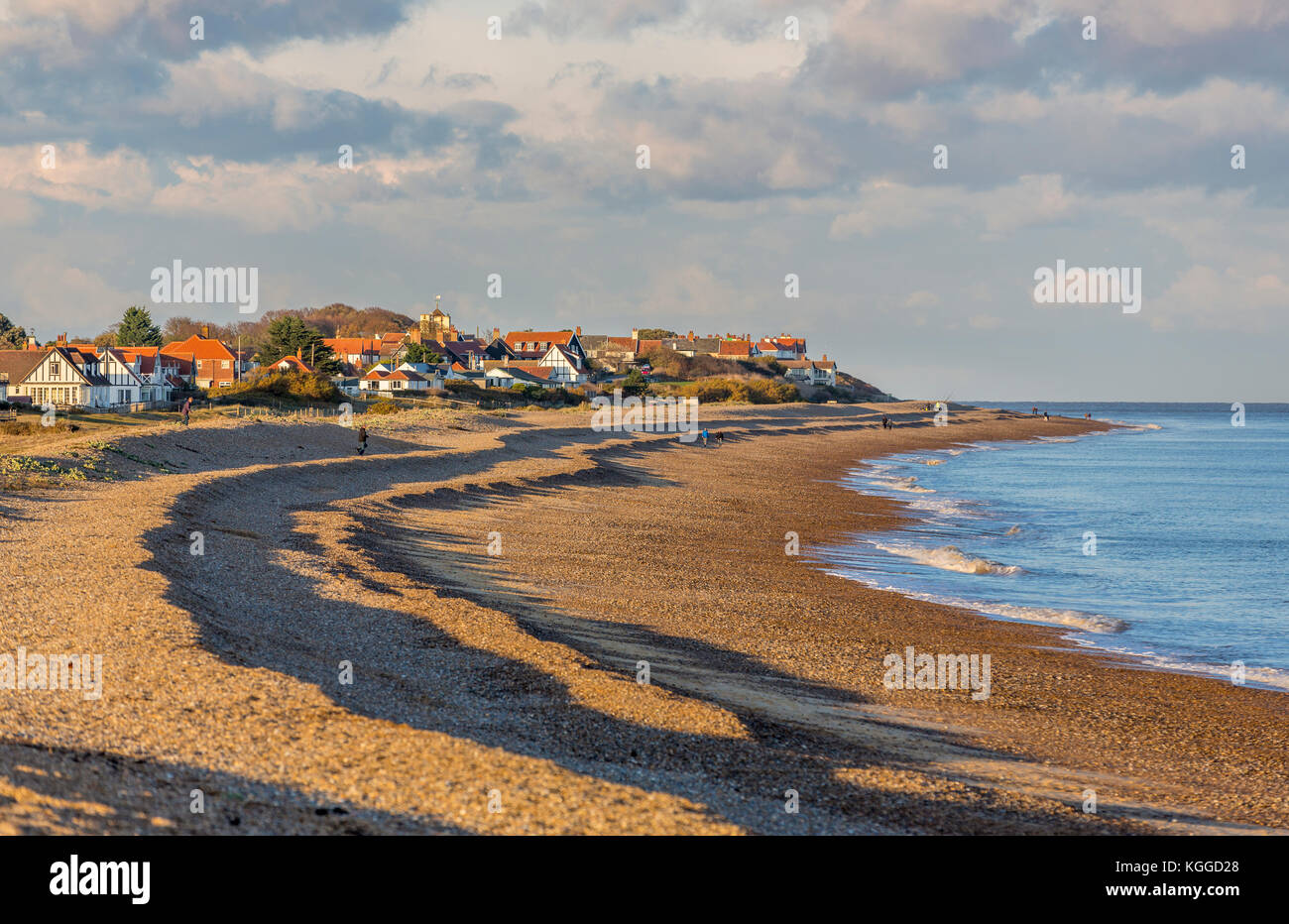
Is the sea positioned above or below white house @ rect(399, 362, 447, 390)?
below

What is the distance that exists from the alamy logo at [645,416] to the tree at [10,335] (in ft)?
196

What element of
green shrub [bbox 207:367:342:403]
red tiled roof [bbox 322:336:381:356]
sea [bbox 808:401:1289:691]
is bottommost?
sea [bbox 808:401:1289:691]

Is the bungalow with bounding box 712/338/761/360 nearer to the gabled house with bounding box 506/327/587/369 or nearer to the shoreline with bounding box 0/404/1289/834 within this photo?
the gabled house with bounding box 506/327/587/369

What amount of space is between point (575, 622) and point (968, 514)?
85.4 feet

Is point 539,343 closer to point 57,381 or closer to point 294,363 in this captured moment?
point 294,363

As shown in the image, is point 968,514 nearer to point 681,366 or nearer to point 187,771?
point 187,771

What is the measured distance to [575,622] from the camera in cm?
1759

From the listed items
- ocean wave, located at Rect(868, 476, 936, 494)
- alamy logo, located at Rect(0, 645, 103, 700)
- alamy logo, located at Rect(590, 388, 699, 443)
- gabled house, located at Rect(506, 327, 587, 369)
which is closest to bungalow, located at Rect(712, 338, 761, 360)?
gabled house, located at Rect(506, 327, 587, 369)

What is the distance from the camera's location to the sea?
66.3 feet
